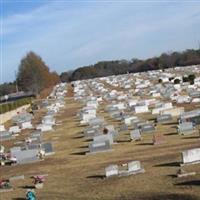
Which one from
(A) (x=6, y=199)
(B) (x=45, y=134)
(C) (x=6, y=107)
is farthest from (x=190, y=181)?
(C) (x=6, y=107)

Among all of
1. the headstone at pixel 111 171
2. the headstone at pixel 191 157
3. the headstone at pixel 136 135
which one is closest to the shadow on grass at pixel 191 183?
the headstone at pixel 191 157

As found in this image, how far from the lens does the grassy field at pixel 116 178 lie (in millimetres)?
18328

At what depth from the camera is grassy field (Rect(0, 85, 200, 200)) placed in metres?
18.3

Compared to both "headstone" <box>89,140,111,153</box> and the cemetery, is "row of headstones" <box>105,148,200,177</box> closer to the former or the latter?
the cemetery

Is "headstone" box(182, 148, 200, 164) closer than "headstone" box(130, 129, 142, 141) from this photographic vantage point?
Yes

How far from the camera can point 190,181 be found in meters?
18.5

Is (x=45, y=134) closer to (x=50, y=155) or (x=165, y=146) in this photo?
(x=50, y=155)

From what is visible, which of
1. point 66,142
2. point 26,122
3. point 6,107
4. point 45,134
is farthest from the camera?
point 6,107

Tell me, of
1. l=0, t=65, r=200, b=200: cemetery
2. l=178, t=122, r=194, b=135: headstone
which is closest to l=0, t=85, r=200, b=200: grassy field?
l=0, t=65, r=200, b=200: cemetery

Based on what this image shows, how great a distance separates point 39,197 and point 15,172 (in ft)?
23.5

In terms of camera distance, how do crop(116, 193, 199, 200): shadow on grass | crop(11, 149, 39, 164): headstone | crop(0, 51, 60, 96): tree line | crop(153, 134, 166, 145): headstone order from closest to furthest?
crop(116, 193, 199, 200): shadow on grass < crop(153, 134, 166, 145): headstone < crop(11, 149, 39, 164): headstone < crop(0, 51, 60, 96): tree line

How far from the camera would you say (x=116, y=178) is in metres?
21.2

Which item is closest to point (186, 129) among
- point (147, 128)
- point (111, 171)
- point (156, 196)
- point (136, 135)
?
point (136, 135)

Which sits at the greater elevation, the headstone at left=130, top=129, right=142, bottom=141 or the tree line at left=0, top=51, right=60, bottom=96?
the tree line at left=0, top=51, right=60, bottom=96
